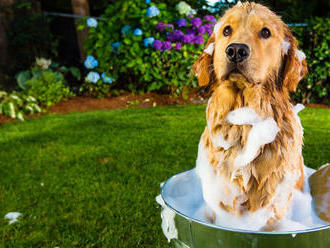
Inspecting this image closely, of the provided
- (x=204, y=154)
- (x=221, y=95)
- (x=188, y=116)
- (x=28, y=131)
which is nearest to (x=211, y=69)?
(x=221, y=95)

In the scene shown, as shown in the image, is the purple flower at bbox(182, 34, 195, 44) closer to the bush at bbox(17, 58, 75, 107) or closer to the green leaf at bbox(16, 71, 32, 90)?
the bush at bbox(17, 58, 75, 107)

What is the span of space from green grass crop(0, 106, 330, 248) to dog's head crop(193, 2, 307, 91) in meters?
1.43

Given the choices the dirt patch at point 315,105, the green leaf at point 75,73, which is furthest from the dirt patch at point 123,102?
the dirt patch at point 315,105

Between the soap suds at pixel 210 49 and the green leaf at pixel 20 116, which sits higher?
the soap suds at pixel 210 49

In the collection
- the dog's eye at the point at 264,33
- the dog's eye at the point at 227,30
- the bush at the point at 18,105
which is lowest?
the bush at the point at 18,105

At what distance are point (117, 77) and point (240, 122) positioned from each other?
5577 millimetres

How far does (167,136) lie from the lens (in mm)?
4633

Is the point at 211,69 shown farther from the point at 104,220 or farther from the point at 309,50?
the point at 309,50

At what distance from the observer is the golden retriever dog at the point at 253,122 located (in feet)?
4.83

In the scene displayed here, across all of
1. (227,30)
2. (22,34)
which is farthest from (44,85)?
(227,30)

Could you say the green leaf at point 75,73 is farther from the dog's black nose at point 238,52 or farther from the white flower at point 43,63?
the dog's black nose at point 238,52

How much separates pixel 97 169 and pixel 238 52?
8.88 feet

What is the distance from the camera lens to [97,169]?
12.2 ft

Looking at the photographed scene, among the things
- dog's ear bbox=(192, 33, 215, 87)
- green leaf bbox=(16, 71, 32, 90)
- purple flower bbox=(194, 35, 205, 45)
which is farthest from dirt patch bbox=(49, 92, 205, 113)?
dog's ear bbox=(192, 33, 215, 87)
